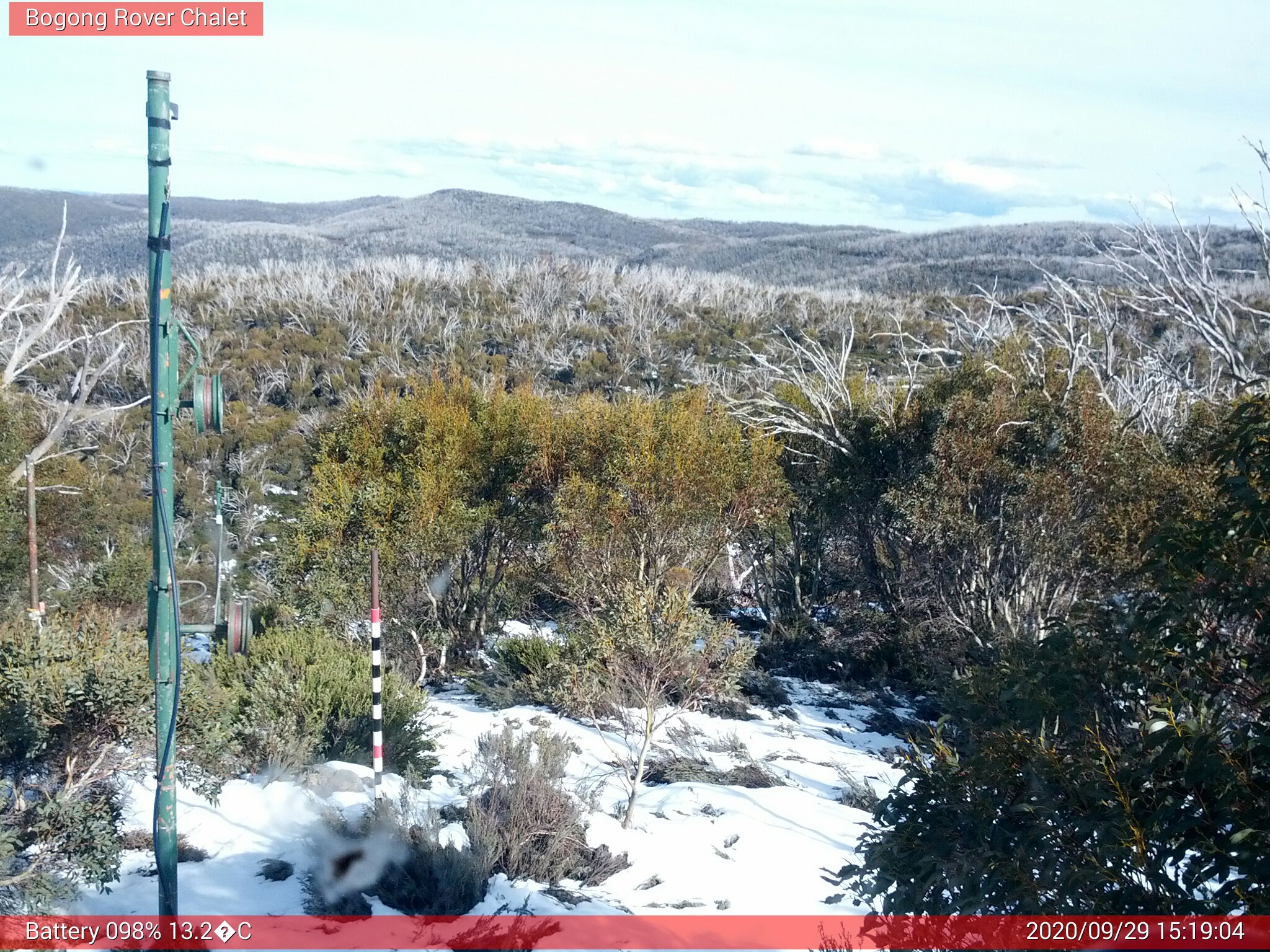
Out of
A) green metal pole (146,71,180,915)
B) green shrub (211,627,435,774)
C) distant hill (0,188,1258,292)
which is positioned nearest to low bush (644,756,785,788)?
green shrub (211,627,435,774)

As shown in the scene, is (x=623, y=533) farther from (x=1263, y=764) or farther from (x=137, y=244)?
(x=137, y=244)

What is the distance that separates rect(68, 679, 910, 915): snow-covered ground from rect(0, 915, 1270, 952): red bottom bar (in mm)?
222

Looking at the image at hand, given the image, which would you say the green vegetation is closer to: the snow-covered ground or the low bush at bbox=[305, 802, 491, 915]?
the snow-covered ground

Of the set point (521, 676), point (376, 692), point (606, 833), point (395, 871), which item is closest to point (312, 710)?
point (376, 692)

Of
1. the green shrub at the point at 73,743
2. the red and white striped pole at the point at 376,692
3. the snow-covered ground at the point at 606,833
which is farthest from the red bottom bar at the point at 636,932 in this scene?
the red and white striped pole at the point at 376,692

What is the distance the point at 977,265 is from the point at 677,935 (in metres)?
67.0

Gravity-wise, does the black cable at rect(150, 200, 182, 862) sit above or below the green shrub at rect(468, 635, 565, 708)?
above

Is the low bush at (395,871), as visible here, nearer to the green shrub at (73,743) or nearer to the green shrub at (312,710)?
the green shrub at (73,743)

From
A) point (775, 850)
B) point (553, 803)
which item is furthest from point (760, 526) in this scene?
point (553, 803)

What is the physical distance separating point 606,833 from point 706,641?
6.04 ft

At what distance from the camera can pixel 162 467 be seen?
3.94 metres

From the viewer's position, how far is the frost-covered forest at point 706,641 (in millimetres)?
3215

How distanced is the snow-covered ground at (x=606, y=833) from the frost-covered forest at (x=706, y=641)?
0.04 meters

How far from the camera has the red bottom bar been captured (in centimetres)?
288
